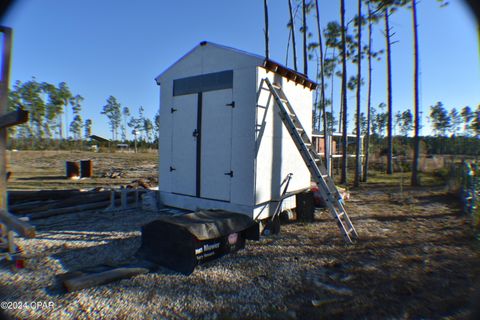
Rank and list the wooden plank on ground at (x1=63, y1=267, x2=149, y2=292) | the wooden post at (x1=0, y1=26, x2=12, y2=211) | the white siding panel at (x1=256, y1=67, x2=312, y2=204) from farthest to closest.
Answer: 1. the white siding panel at (x1=256, y1=67, x2=312, y2=204)
2. the wooden post at (x1=0, y1=26, x2=12, y2=211)
3. the wooden plank on ground at (x1=63, y1=267, x2=149, y2=292)

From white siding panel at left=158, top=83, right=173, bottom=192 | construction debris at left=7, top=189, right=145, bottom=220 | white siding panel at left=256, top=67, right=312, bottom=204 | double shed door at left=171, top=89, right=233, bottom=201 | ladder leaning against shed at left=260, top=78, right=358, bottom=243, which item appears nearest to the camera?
ladder leaning against shed at left=260, top=78, right=358, bottom=243

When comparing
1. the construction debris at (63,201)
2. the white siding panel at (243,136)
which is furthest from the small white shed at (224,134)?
the construction debris at (63,201)

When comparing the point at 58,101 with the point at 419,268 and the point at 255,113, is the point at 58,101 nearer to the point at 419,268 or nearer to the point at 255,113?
the point at 255,113

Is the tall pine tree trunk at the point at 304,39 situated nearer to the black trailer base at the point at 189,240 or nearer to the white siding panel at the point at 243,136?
the white siding panel at the point at 243,136

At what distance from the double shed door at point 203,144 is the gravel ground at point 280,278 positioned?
1.99 m

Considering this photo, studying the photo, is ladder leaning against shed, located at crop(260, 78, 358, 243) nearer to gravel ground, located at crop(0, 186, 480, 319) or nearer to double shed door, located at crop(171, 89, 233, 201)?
gravel ground, located at crop(0, 186, 480, 319)

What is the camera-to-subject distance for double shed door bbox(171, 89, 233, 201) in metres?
6.91

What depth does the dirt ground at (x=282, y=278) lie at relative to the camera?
3098 mm

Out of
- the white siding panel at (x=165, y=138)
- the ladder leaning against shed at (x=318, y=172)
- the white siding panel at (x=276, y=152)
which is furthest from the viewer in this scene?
the white siding panel at (x=165, y=138)

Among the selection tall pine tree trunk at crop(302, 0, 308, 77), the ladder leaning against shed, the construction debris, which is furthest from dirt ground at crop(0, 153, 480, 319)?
tall pine tree trunk at crop(302, 0, 308, 77)

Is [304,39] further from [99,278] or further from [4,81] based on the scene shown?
[99,278]

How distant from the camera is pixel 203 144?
7.37 meters

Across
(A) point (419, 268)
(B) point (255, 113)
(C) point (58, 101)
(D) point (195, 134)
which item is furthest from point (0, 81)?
(C) point (58, 101)

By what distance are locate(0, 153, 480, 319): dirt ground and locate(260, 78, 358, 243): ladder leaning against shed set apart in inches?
15.5
